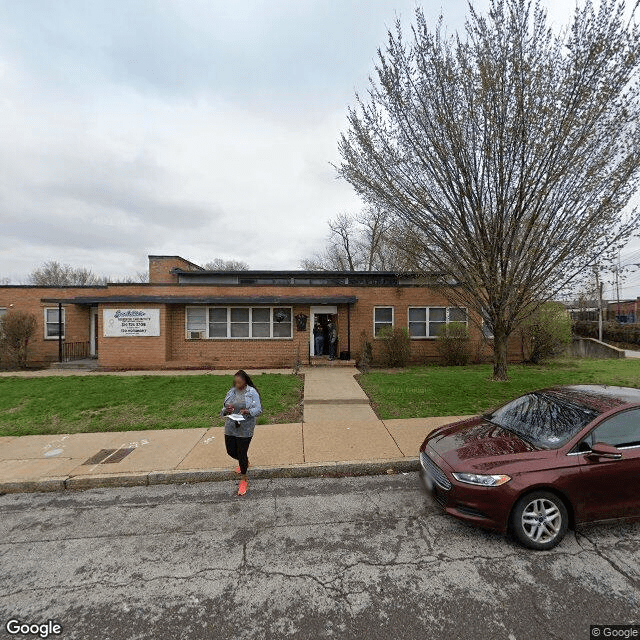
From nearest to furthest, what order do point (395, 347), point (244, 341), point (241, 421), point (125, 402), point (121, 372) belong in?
point (241, 421), point (125, 402), point (121, 372), point (395, 347), point (244, 341)

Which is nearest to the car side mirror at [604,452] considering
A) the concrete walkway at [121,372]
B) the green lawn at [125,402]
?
the green lawn at [125,402]

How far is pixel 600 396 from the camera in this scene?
13.0 ft

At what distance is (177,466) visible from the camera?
16.2 ft

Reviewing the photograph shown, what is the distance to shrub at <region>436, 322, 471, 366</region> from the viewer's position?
14.2m

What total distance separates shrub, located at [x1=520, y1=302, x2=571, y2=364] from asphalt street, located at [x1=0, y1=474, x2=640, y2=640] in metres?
12.9

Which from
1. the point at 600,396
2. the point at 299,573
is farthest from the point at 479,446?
the point at 299,573

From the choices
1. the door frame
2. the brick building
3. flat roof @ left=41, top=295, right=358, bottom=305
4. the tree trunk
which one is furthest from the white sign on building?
the tree trunk

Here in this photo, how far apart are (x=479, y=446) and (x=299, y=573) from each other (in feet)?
7.21

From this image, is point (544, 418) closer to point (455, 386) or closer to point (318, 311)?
point (455, 386)

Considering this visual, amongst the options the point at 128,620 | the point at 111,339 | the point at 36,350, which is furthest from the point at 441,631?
the point at 36,350

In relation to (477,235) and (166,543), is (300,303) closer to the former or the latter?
(477,235)

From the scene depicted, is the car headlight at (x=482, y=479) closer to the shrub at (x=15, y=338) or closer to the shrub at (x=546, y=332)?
the shrub at (x=546, y=332)

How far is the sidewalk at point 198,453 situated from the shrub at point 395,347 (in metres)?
6.93

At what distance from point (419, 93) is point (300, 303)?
334 inches
